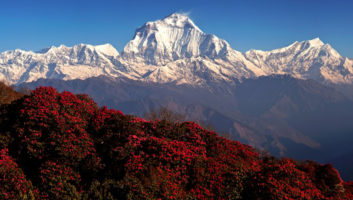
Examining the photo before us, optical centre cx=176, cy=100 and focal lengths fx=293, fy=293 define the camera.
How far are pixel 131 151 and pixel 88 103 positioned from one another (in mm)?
7254

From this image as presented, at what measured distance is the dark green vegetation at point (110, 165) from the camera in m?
17.6

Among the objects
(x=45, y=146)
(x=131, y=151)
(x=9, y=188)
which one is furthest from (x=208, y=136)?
(x=9, y=188)

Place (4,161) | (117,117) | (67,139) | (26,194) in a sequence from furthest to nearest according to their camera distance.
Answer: (117,117) → (67,139) → (4,161) → (26,194)

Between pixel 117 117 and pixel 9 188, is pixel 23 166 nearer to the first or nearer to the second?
pixel 9 188

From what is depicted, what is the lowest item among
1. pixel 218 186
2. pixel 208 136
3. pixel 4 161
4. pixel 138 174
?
pixel 4 161

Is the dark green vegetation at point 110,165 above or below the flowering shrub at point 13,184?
above

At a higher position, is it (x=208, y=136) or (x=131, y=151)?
(x=208, y=136)

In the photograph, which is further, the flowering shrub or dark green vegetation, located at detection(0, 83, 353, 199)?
dark green vegetation, located at detection(0, 83, 353, 199)

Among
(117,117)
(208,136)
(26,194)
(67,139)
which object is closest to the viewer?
(26,194)

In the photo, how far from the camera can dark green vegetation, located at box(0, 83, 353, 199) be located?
17.6 meters

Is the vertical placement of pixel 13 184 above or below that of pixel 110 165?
below

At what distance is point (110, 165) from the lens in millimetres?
20375

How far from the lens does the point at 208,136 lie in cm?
2494

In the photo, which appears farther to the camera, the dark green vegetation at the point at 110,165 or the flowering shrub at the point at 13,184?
the dark green vegetation at the point at 110,165
